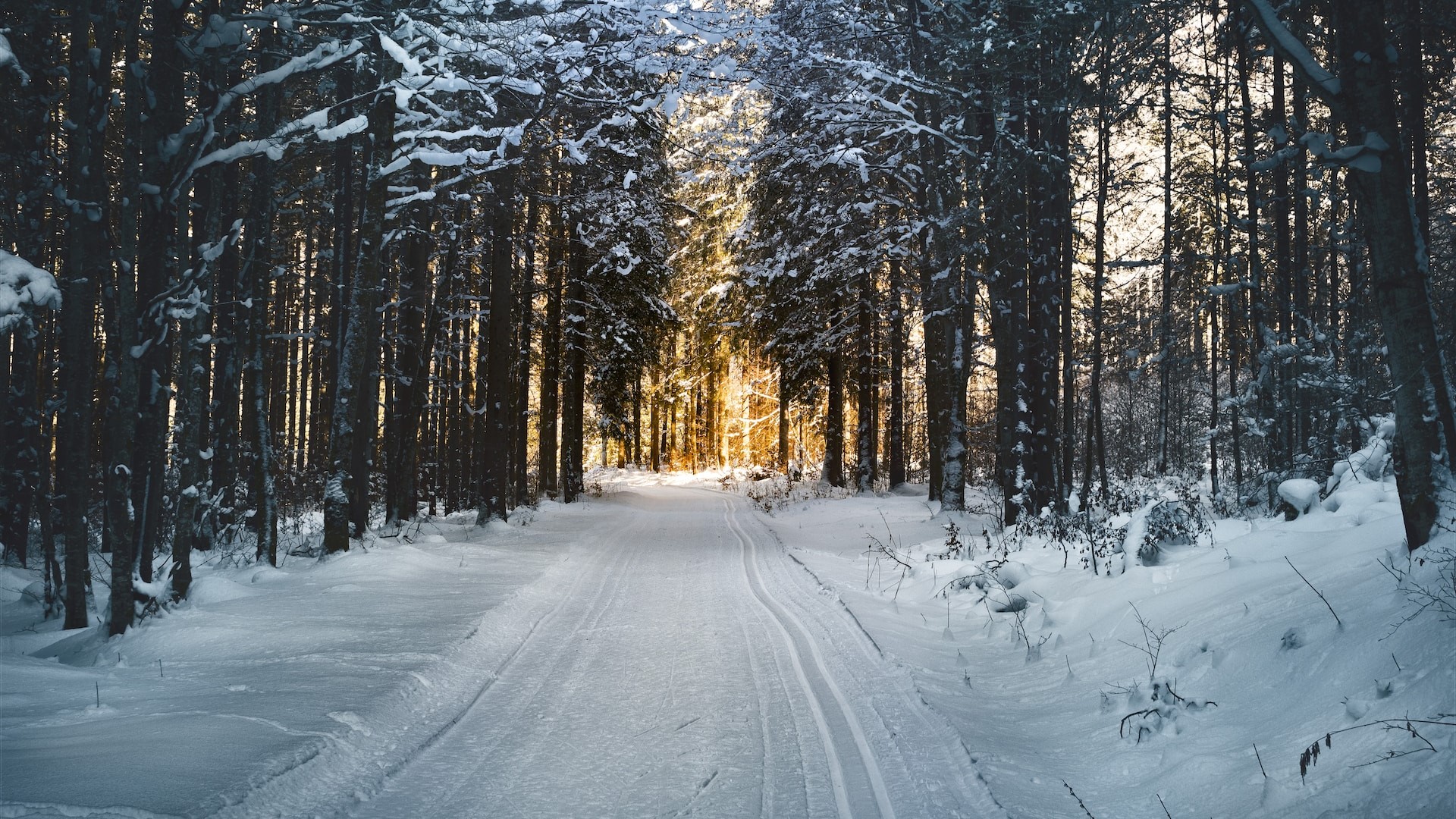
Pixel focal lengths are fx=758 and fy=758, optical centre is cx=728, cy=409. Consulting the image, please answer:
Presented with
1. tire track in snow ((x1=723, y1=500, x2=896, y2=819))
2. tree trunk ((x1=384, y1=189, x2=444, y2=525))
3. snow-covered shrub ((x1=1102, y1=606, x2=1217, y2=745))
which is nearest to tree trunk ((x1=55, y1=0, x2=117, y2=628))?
tire track in snow ((x1=723, y1=500, x2=896, y2=819))

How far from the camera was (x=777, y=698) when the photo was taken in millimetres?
5242

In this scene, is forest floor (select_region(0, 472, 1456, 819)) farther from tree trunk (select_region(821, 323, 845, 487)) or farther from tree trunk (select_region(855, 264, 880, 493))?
tree trunk (select_region(821, 323, 845, 487))

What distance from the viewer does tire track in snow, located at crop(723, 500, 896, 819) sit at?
3732 millimetres

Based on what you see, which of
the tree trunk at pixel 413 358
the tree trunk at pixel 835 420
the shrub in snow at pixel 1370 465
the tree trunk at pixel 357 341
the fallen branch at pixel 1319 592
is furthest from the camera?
the tree trunk at pixel 835 420

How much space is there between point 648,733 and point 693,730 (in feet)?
0.92

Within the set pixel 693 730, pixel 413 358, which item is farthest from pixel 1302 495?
pixel 413 358

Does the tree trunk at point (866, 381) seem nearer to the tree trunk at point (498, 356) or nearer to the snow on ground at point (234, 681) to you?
the tree trunk at point (498, 356)

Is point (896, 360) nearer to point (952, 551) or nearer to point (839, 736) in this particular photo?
point (952, 551)

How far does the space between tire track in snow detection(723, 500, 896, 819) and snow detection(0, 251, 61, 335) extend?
5925 mm

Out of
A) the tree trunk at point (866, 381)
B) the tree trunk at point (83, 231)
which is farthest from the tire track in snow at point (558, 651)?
the tree trunk at point (866, 381)

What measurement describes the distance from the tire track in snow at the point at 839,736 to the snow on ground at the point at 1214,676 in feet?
2.11

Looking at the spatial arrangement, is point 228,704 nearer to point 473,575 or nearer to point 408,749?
point 408,749

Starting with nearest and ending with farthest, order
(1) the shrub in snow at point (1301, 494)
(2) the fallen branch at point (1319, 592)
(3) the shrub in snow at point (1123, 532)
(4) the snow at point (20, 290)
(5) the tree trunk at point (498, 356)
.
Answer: (2) the fallen branch at point (1319, 592)
(4) the snow at point (20, 290)
(1) the shrub in snow at point (1301, 494)
(3) the shrub in snow at point (1123, 532)
(5) the tree trunk at point (498, 356)

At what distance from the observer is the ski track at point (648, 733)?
373 centimetres
